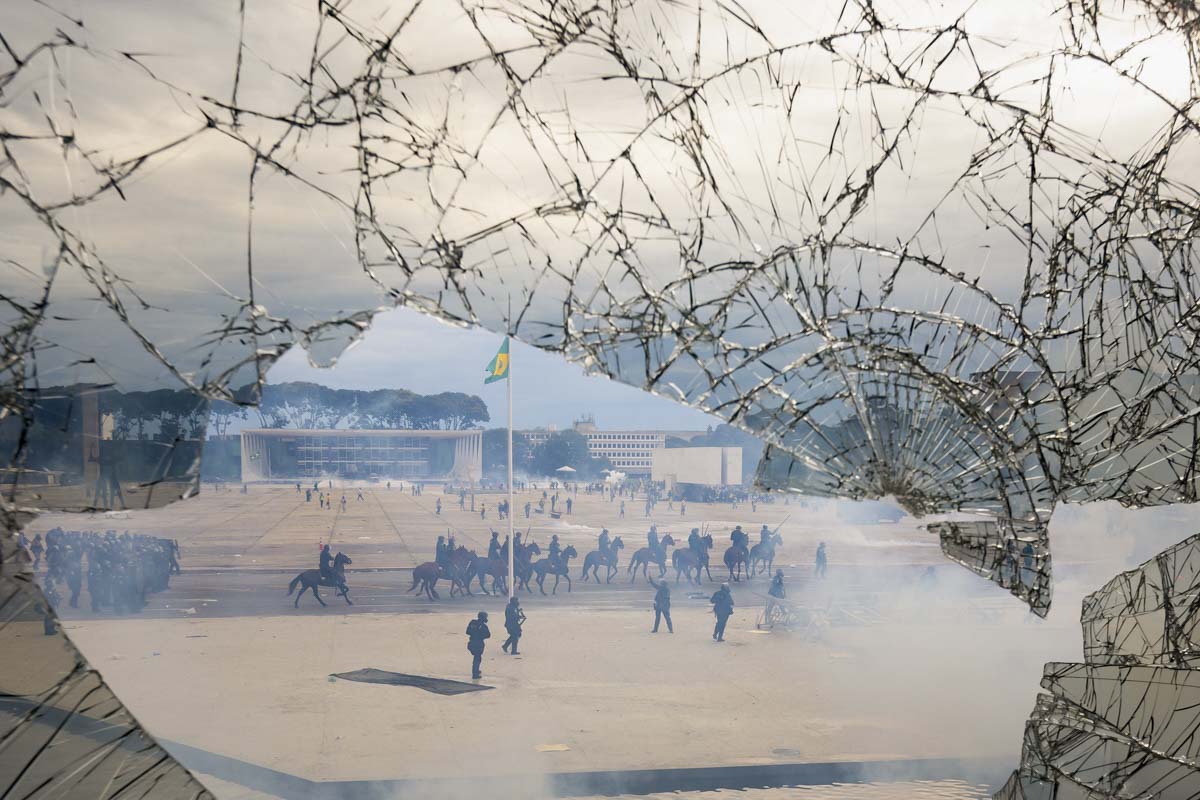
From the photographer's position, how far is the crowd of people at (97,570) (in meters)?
11.0

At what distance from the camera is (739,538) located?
44.5 feet

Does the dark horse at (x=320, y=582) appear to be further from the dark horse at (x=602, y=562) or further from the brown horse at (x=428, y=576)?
the dark horse at (x=602, y=562)

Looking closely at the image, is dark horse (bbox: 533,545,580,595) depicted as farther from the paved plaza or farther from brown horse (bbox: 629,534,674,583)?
brown horse (bbox: 629,534,674,583)

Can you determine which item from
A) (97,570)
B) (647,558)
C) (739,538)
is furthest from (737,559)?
(97,570)

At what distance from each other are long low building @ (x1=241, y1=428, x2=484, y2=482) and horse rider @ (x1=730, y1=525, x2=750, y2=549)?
4721 millimetres

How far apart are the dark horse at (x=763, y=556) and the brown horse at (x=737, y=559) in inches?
6.7

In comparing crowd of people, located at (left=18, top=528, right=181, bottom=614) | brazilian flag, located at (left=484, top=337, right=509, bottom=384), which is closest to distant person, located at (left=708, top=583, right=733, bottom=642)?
brazilian flag, located at (left=484, top=337, right=509, bottom=384)

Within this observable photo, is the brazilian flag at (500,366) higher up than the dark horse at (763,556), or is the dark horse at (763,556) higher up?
the brazilian flag at (500,366)

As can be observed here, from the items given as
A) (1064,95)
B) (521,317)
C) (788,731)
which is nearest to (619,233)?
(521,317)

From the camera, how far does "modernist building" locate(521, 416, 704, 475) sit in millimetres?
12820

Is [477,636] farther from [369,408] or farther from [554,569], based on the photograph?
[369,408]

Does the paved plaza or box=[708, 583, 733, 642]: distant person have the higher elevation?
box=[708, 583, 733, 642]: distant person

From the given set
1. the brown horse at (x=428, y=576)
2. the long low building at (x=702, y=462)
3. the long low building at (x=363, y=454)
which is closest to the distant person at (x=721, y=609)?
the long low building at (x=702, y=462)

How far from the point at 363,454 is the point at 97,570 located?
581 cm
